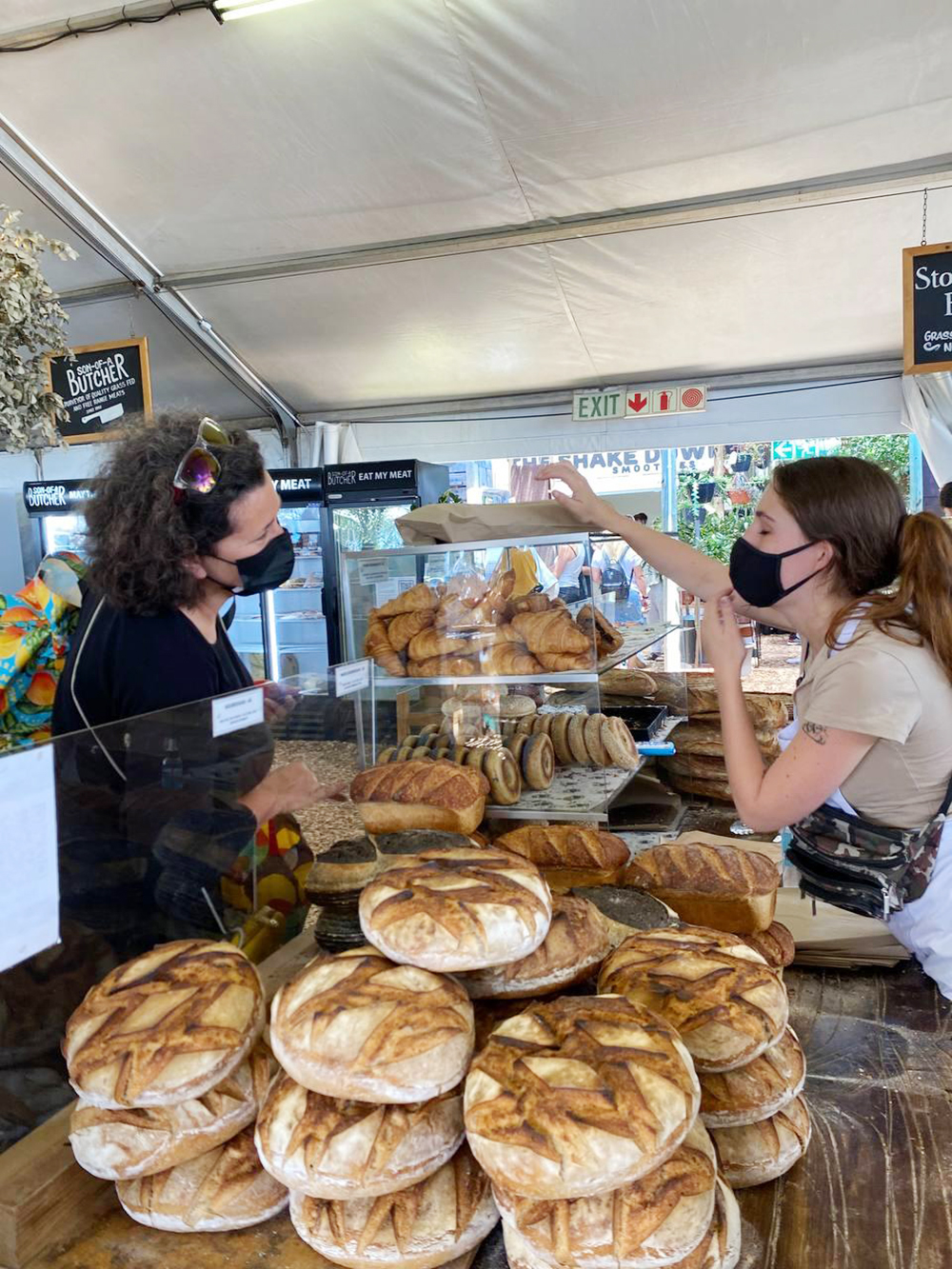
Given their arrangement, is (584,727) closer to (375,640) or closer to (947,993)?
(375,640)

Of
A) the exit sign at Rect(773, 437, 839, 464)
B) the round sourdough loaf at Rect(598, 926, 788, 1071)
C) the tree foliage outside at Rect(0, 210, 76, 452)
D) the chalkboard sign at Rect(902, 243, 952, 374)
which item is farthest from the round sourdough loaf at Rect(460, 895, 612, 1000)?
the exit sign at Rect(773, 437, 839, 464)

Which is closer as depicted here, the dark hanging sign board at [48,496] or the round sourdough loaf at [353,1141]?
the round sourdough loaf at [353,1141]

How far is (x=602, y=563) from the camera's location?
5.29 m

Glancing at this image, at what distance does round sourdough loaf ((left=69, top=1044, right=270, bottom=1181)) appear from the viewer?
90 cm

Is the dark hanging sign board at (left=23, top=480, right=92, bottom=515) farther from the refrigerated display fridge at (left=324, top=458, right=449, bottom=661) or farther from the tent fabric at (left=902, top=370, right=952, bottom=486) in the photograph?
the tent fabric at (left=902, top=370, right=952, bottom=486)

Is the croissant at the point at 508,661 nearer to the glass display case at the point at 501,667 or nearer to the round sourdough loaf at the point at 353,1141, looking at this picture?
the glass display case at the point at 501,667

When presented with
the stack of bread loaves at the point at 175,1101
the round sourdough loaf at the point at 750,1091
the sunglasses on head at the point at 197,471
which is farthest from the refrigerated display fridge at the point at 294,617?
the round sourdough loaf at the point at 750,1091

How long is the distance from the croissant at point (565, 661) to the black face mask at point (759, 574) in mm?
685

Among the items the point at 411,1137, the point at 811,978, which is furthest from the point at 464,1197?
the point at 811,978

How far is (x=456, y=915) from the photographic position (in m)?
0.97

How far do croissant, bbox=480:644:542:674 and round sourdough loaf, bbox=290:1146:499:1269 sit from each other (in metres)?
1.64

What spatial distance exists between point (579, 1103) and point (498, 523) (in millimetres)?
1889

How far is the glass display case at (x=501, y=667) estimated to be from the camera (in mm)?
2252

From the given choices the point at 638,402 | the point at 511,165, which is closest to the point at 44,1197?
the point at 511,165
